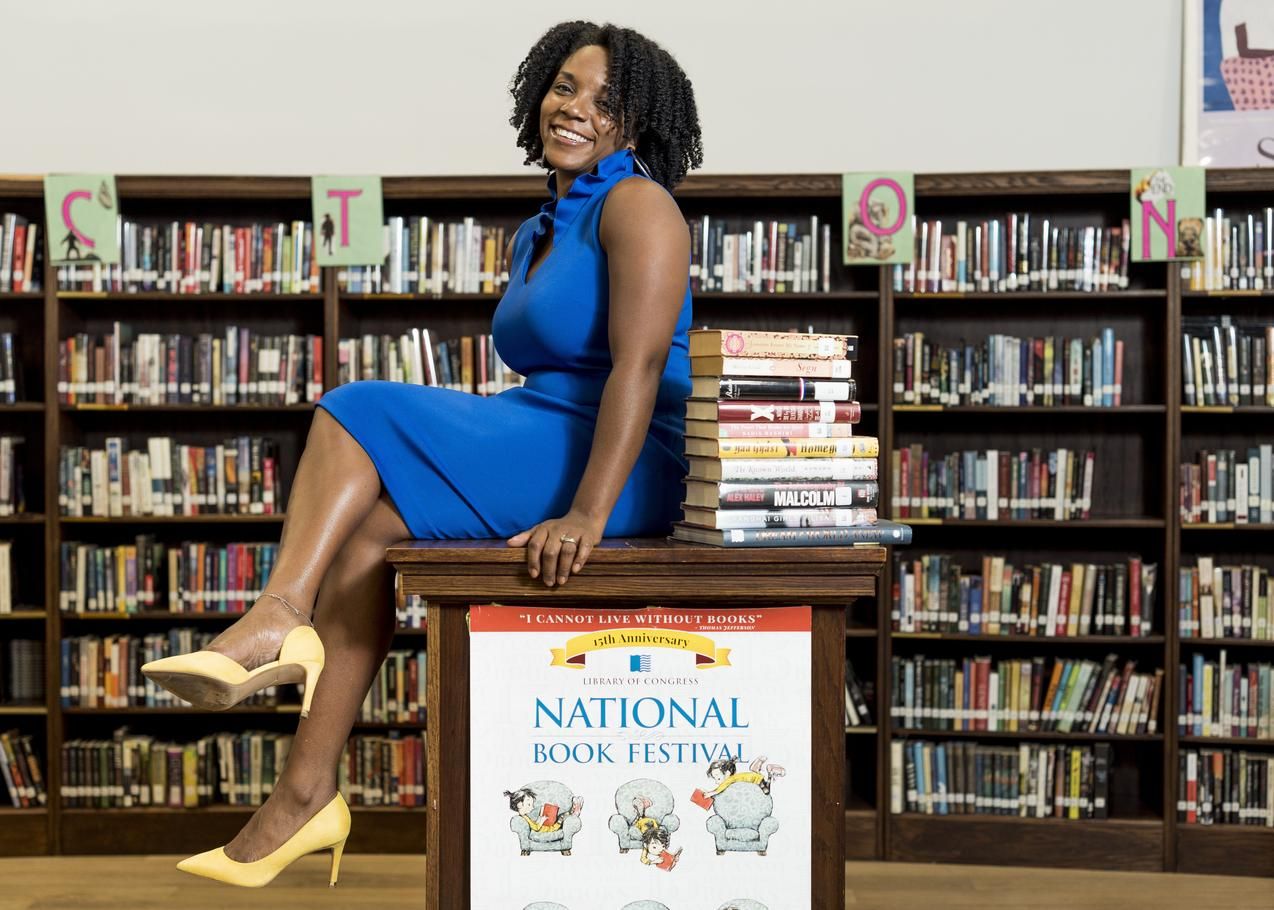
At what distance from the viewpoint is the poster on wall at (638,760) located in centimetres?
164

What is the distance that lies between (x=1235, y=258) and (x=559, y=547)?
2674 millimetres

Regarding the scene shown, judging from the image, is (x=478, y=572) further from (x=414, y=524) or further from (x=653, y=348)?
(x=653, y=348)

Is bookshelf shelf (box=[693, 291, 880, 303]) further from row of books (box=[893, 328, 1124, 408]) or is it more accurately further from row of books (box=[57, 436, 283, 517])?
row of books (box=[57, 436, 283, 517])

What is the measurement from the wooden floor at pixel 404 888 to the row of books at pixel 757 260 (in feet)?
5.35

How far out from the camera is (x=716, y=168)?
3971 millimetres

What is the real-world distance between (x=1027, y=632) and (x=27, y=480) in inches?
117

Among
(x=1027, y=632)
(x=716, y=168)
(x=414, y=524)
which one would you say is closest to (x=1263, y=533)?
(x=1027, y=632)

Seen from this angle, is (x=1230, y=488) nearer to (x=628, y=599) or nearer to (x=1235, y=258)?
(x=1235, y=258)

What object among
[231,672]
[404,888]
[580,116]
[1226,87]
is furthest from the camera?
[1226,87]

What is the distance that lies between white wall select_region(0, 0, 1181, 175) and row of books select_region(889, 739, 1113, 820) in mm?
1743

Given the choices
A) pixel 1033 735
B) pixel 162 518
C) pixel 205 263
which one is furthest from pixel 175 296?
pixel 1033 735

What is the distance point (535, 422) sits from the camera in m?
1.75

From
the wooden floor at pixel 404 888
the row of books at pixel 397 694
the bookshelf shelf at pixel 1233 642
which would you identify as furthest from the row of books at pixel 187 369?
the bookshelf shelf at pixel 1233 642

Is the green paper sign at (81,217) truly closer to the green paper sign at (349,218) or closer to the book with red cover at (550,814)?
the green paper sign at (349,218)
